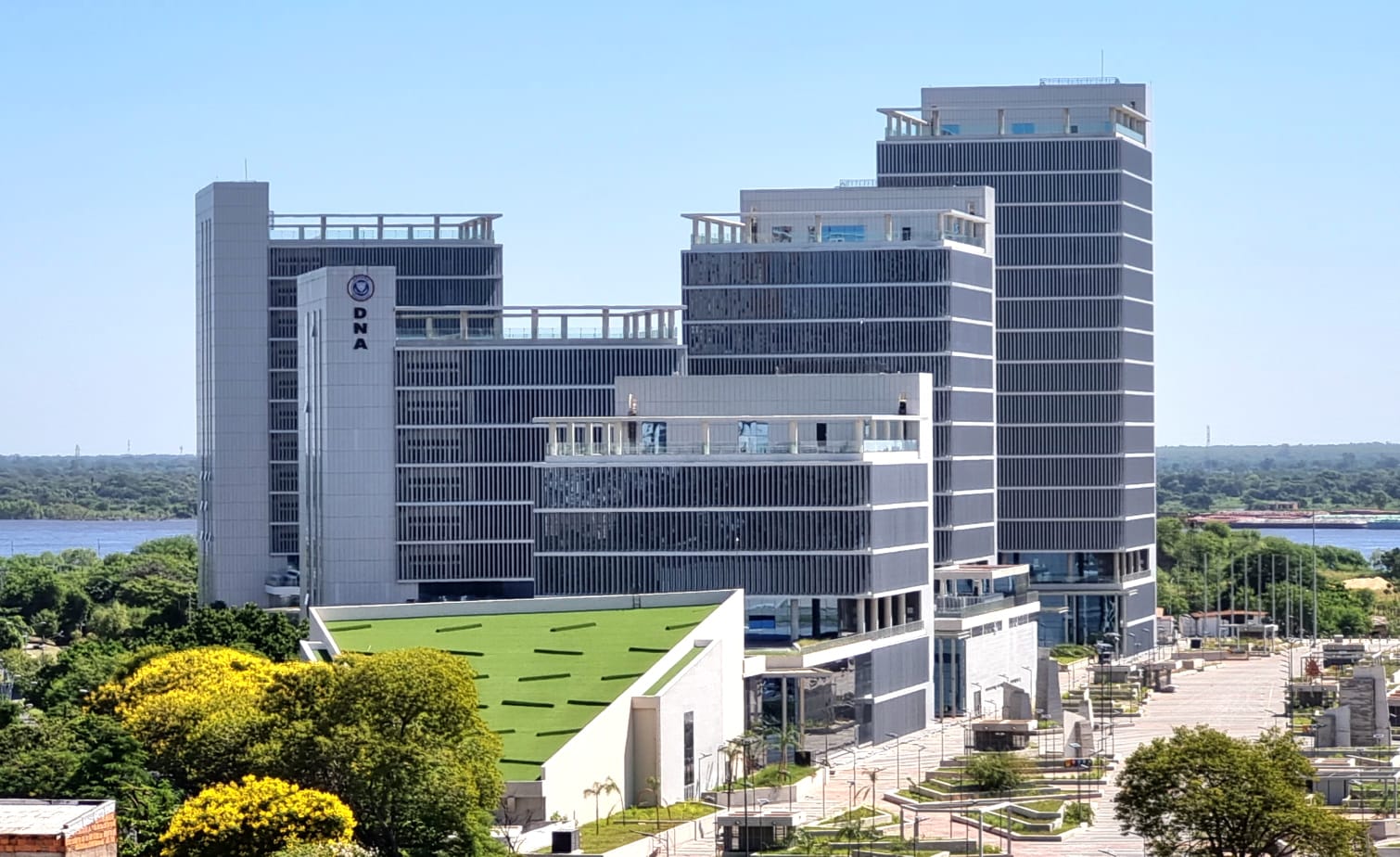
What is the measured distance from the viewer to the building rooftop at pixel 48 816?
8894 centimetres

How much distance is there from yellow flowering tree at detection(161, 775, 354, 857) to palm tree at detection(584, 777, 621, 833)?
2656 cm

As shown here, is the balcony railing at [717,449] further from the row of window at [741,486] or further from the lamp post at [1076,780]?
the lamp post at [1076,780]

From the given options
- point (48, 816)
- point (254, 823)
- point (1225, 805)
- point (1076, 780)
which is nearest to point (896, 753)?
point (1076, 780)

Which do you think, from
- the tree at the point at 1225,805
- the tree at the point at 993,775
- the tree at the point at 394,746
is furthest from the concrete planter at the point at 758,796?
the tree at the point at 1225,805

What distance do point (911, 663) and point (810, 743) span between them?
18.1 metres

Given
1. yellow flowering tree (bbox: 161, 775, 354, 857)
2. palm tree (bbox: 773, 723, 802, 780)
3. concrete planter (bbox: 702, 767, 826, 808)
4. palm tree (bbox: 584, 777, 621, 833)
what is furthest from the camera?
palm tree (bbox: 773, 723, 802, 780)

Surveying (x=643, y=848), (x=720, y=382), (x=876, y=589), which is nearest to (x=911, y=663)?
(x=876, y=589)

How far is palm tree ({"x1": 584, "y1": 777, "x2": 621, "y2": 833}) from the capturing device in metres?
137

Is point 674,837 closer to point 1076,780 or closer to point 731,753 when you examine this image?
point 731,753

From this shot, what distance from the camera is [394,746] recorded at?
11688 centimetres

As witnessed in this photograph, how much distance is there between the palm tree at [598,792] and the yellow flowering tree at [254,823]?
26.6m

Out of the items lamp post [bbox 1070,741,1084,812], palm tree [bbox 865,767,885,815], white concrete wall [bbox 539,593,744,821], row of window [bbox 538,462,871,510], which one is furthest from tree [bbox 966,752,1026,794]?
row of window [bbox 538,462,871,510]

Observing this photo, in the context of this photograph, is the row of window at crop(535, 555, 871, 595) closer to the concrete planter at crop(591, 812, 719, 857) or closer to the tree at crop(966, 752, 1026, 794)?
the tree at crop(966, 752, 1026, 794)

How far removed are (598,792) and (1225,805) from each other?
32606 millimetres
